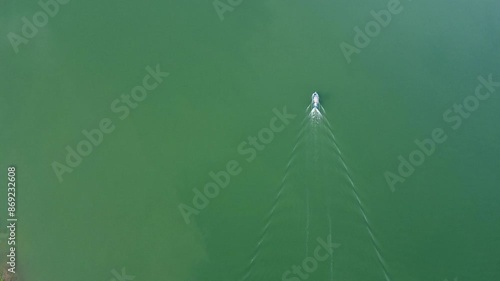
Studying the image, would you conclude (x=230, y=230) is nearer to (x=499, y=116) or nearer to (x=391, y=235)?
(x=391, y=235)

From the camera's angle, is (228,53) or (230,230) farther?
(228,53)

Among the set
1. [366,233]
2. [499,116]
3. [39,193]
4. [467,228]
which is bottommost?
[467,228]

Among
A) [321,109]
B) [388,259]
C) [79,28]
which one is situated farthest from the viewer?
[79,28]

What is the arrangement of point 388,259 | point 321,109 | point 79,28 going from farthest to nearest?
point 79,28
point 321,109
point 388,259

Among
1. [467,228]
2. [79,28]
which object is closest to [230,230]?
[467,228]

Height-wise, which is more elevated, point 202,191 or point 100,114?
point 100,114

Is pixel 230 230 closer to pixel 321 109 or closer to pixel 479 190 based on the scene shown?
pixel 321 109
